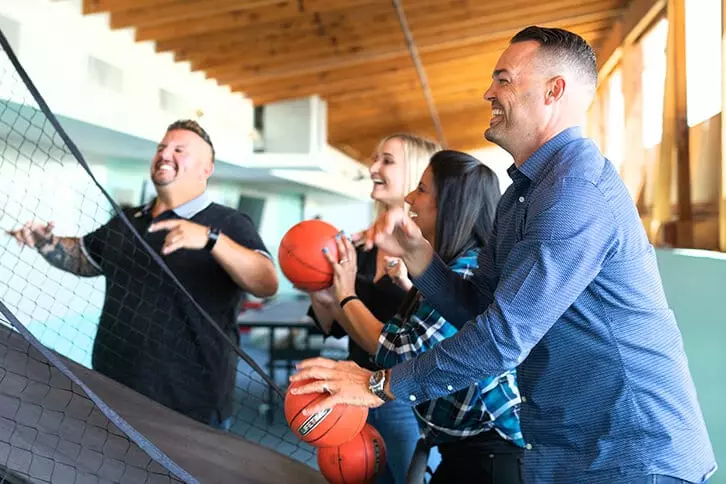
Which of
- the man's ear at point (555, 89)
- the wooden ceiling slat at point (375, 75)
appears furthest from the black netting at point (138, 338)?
the wooden ceiling slat at point (375, 75)

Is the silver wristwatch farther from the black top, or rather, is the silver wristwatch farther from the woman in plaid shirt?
the black top

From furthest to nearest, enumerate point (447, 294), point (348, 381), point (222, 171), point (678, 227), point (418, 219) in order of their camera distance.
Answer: point (222, 171)
point (678, 227)
point (418, 219)
point (447, 294)
point (348, 381)

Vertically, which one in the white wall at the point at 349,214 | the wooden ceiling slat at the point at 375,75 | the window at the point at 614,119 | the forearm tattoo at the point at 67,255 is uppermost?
the wooden ceiling slat at the point at 375,75

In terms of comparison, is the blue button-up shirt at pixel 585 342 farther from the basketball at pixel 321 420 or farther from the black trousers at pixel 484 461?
the black trousers at pixel 484 461

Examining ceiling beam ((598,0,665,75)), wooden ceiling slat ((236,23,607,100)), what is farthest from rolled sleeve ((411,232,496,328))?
wooden ceiling slat ((236,23,607,100))

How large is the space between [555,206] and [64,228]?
201 inches

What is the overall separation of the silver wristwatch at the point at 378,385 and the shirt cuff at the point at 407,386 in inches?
0.8

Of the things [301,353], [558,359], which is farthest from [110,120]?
[558,359]

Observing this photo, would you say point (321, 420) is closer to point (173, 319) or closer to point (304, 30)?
point (173, 319)

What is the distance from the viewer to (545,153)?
47.3 inches

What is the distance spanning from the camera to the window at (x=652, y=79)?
584 cm

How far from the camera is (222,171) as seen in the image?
8.29 m

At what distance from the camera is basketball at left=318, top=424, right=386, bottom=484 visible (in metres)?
1.56

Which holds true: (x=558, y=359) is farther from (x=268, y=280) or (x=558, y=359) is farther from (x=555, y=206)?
(x=268, y=280)
